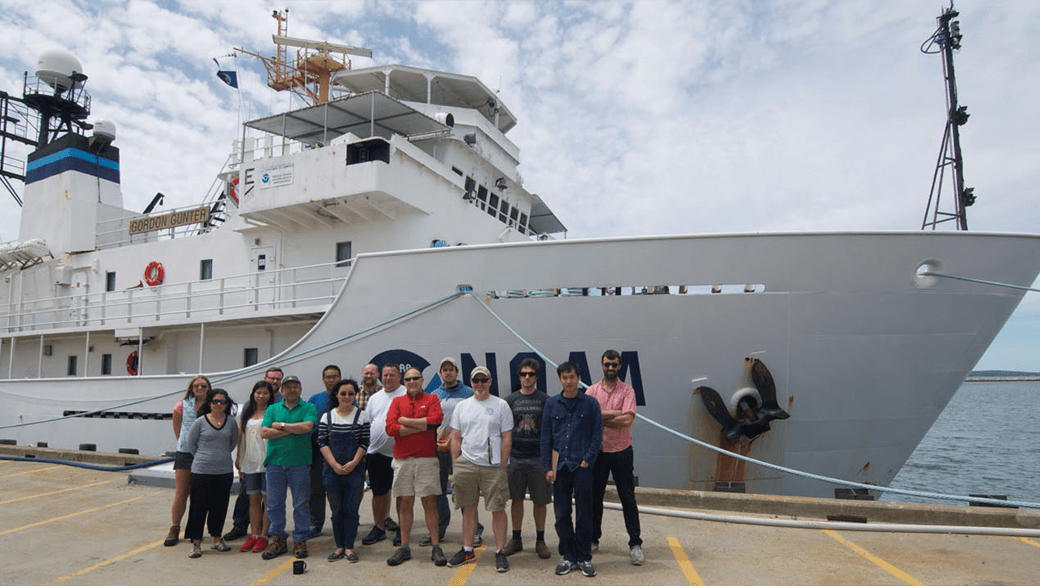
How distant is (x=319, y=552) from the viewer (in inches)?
199

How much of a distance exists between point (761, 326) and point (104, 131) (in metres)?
16.8

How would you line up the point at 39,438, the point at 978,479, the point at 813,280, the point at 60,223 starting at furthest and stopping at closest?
the point at 978,479, the point at 60,223, the point at 39,438, the point at 813,280

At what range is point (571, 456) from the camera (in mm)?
4469

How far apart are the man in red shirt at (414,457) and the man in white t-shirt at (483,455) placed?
0.21 m

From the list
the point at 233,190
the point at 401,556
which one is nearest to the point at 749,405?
the point at 401,556

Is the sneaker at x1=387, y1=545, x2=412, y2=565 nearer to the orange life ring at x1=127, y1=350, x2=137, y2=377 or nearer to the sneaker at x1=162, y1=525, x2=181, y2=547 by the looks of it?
the sneaker at x1=162, y1=525, x2=181, y2=547

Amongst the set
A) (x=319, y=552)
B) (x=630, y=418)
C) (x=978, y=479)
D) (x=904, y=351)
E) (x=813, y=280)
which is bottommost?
(x=978, y=479)

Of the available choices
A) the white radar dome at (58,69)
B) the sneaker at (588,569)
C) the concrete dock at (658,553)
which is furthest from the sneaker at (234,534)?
the white radar dome at (58,69)

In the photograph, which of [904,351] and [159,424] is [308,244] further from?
[904,351]

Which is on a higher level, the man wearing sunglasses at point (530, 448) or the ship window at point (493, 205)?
the ship window at point (493, 205)

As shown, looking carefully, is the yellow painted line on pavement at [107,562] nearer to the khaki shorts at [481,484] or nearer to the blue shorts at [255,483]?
the blue shorts at [255,483]

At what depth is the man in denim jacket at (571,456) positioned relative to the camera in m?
4.46

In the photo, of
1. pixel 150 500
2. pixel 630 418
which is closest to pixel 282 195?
pixel 150 500

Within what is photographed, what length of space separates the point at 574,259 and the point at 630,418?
307 centimetres
